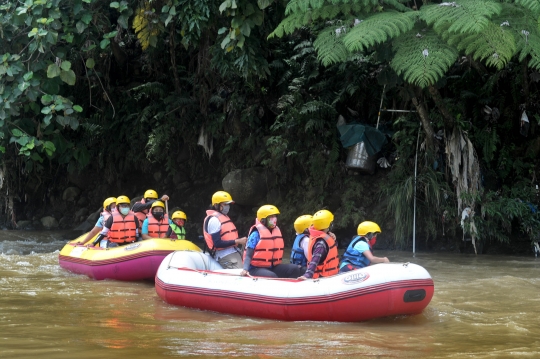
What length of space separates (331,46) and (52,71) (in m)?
5.11

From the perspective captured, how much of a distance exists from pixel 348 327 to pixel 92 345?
2.22m

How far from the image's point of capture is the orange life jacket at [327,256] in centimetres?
678

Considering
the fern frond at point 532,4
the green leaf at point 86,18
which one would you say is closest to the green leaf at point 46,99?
the green leaf at point 86,18

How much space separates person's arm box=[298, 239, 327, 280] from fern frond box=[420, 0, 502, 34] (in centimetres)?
258

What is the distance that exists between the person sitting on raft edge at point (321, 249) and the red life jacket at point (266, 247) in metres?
0.47

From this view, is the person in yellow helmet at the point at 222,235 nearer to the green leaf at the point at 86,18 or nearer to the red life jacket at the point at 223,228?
the red life jacket at the point at 223,228

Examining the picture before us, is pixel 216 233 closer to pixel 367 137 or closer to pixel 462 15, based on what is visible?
pixel 462 15

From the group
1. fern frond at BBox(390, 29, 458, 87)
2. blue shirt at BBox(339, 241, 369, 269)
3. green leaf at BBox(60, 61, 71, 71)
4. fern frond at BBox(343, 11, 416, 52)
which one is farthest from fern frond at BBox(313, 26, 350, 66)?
green leaf at BBox(60, 61, 71, 71)

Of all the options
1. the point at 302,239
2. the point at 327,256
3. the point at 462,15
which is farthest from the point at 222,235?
the point at 462,15

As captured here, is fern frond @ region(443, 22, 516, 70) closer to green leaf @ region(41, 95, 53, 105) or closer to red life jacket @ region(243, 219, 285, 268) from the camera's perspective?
red life jacket @ region(243, 219, 285, 268)

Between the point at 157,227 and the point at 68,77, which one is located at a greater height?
the point at 68,77

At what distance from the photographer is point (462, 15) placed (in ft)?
24.0

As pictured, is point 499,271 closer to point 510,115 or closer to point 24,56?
point 510,115

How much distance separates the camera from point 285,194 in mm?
13414
